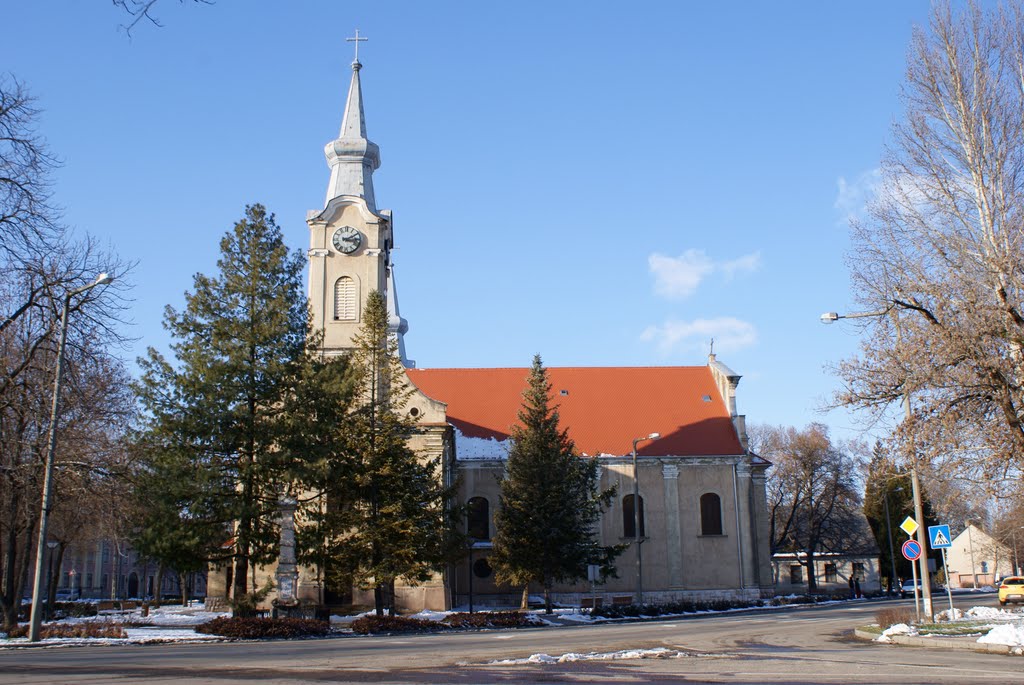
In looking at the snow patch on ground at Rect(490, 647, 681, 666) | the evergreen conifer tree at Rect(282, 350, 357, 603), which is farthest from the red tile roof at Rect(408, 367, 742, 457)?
the snow patch on ground at Rect(490, 647, 681, 666)

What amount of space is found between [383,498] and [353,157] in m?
19.0

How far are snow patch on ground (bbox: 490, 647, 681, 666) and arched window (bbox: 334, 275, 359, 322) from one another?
87.9 ft

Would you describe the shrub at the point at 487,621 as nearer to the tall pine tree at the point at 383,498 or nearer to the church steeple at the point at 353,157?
the tall pine tree at the point at 383,498

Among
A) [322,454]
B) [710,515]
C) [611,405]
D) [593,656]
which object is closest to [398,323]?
[611,405]

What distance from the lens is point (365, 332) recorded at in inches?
1367

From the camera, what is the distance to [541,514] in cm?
3725

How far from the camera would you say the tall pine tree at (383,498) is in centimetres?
3144

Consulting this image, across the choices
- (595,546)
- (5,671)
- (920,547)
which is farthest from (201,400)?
(920,547)

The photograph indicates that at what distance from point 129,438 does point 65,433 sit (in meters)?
2.82

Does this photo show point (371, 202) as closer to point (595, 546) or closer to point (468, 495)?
point (468, 495)

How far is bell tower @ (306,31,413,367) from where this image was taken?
41125 millimetres

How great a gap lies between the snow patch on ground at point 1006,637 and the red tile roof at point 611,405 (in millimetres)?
30568

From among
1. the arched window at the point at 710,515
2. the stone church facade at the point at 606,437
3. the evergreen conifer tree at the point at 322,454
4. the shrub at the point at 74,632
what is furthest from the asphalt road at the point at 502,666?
the arched window at the point at 710,515

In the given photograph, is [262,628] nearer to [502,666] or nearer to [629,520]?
[502,666]
